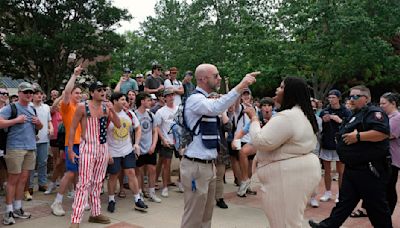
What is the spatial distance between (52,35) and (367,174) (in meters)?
16.5

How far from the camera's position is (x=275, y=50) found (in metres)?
16.8

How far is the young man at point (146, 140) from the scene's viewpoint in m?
7.02

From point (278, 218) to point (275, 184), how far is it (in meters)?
0.28

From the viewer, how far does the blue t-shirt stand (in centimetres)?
556

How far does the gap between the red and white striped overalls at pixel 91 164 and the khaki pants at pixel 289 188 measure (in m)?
2.78

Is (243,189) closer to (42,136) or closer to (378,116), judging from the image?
(378,116)

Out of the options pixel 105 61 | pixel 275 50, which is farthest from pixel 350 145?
pixel 105 61

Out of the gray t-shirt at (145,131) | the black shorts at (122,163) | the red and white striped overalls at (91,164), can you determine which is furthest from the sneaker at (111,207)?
the gray t-shirt at (145,131)

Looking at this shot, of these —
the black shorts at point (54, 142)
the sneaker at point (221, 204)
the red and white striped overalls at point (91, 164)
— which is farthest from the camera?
the black shorts at point (54, 142)

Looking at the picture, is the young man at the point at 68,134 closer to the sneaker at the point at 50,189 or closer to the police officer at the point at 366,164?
the sneaker at the point at 50,189

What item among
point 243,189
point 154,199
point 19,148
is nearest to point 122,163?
point 154,199

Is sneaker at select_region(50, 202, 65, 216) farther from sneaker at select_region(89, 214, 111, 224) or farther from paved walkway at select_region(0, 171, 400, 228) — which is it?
sneaker at select_region(89, 214, 111, 224)

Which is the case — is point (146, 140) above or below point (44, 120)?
below

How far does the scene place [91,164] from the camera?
5367 mm
